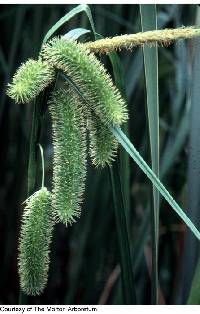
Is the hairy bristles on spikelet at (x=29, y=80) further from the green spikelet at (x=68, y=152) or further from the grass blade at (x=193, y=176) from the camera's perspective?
the grass blade at (x=193, y=176)

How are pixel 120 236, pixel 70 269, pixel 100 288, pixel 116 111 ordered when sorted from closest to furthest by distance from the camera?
1. pixel 116 111
2. pixel 120 236
3. pixel 100 288
4. pixel 70 269

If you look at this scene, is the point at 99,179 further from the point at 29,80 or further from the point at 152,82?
the point at 29,80

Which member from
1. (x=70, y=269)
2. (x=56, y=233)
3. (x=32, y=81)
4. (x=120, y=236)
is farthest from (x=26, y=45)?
(x=32, y=81)

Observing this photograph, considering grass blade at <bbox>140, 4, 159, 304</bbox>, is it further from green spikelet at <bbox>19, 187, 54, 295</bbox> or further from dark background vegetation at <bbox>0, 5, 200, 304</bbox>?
dark background vegetation at <bbox>0, 5, 200, 304</bbox>

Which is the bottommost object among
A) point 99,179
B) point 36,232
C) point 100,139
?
point 36,232

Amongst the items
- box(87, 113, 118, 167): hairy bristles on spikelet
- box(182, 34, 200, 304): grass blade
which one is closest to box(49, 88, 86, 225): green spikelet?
box(87, 113, 118, 167): hairy bristles on spikelet

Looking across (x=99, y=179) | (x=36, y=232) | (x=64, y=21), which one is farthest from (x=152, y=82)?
(x=99, y=179)
